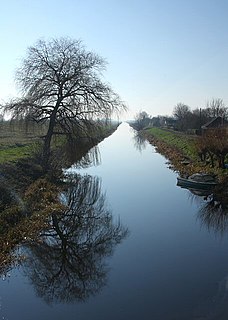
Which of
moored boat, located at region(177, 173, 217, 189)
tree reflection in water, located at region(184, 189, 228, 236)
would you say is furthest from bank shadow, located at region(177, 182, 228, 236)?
moored boat, located at region(177, 173, 217, 189)

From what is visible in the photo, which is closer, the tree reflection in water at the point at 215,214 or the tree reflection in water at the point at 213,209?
the tree reflection in water at the point at 215,214

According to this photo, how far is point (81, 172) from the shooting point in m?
28.3

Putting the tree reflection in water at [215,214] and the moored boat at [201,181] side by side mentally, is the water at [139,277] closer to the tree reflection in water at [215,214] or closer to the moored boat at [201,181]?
the tree reflection in water at [215,214]

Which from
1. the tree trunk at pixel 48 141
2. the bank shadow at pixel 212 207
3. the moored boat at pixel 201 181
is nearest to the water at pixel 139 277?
the bank shadow at pixel 212 207

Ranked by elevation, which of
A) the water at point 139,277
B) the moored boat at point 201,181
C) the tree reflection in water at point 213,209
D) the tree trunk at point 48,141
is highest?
the tree trunk at point 48,141

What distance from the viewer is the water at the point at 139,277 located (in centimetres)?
856

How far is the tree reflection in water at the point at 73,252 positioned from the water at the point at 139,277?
36 millimetres

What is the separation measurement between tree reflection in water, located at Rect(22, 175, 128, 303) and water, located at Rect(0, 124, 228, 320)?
0.12ft

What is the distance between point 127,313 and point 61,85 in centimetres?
1613

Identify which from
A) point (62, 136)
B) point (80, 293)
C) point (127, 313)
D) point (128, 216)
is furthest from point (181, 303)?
point (62, 136)

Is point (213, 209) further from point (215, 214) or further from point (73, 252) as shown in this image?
point (73, 252)

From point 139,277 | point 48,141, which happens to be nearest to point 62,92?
point 48,141

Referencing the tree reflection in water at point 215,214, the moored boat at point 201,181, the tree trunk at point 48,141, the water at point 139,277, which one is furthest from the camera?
the tree trunk at point 48,141

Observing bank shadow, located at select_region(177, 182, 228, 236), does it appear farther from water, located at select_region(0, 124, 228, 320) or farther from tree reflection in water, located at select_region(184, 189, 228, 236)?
water, located at select_region(0, 124, 228, 320)
